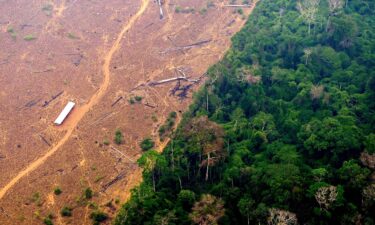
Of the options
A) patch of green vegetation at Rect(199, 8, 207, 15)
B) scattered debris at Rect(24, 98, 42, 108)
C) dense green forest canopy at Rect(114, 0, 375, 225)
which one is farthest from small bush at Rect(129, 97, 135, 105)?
patch of green vegetation at Rect(199, 8, 207, 15)

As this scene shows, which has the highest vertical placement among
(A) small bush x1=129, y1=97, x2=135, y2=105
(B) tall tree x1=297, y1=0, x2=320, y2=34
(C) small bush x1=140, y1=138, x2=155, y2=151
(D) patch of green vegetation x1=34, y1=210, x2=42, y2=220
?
(B) tall tree x1=297, y1=0, x2=320, y2=34

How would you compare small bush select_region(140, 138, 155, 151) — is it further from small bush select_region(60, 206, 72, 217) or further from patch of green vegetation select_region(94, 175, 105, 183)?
small bush select_region(60, 206, 72, 217)

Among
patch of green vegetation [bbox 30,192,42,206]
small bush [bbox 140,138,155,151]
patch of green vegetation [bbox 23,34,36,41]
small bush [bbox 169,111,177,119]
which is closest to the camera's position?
patch of green vegetation [bbox 30,192,42,206]

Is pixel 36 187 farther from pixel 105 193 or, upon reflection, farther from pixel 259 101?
pixel 259 101

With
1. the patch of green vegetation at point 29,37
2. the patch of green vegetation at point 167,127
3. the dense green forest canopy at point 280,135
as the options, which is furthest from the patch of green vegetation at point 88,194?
the patch of green vegetation at point 29,37

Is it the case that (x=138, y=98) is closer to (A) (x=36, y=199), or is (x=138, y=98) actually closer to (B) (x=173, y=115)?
(B) (x=173, y=115)

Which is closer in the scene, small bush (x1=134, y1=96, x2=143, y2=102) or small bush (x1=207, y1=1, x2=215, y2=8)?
small bush (x1=134, y1=96, x2=143, y2=102)

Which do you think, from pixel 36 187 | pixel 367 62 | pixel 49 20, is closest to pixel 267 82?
pixel 367 62
